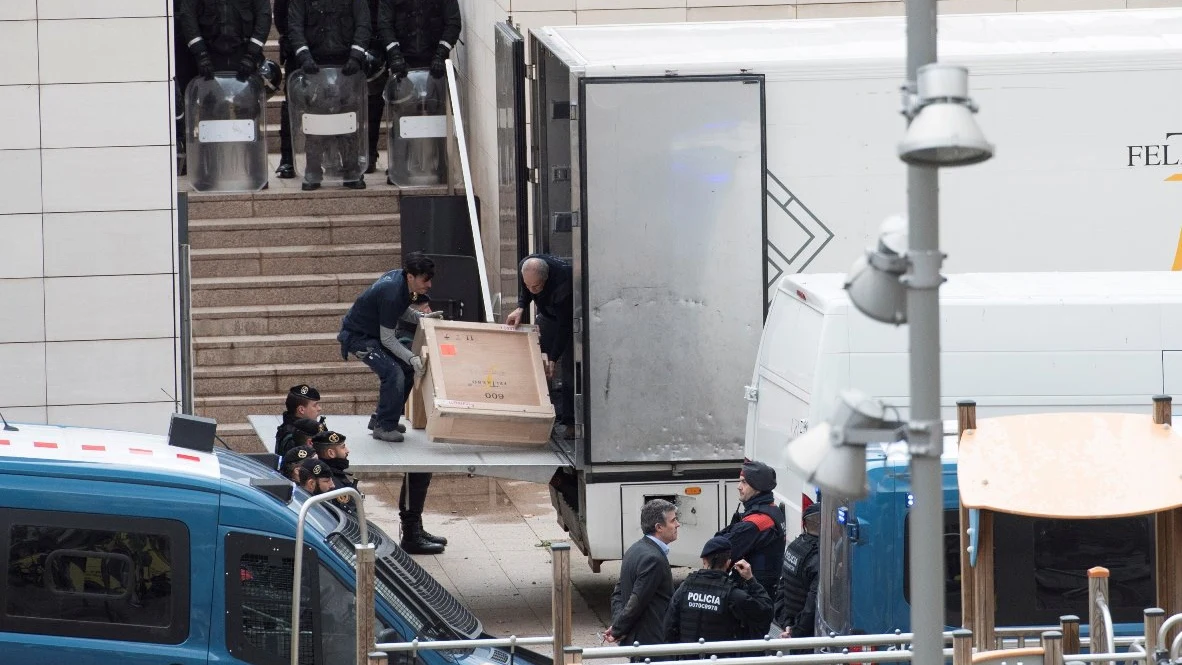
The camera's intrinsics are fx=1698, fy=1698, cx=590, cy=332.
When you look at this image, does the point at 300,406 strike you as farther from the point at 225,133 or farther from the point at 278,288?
the point at 225,133

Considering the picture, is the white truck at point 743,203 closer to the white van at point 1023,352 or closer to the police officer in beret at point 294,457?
the police officer in beret at point 294,457

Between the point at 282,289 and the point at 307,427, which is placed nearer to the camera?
the point at 307,427

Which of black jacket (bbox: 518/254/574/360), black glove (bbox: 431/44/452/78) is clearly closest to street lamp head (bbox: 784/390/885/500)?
black jacket (bbox: 518/254/574/360)

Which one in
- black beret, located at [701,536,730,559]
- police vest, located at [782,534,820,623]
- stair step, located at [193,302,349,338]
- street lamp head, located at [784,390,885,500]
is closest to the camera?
street lamp head, located at [784,390,885,500]

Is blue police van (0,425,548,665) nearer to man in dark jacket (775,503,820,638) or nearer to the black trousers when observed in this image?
man in dark jacket (775,503,820,638)

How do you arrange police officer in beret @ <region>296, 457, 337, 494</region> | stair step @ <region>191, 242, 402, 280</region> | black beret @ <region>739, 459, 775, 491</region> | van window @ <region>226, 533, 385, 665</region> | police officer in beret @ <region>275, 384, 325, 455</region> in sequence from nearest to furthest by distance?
van window @ <region>226, 533, 385, 665</region>, police officer in beret @ <region>296, 457, 337, 494</region>, black beret @ <region>739, 459, 775, 491</region>, police officer in beret @ <region>275, 384, 325, 455</region>, stair step @ <region>191, 242, 402, 280</region>

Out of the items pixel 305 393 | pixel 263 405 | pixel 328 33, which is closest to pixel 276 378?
pixel 263 405

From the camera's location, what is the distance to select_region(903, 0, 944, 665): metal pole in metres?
4.32

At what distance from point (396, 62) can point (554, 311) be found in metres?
6.76

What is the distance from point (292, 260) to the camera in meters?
17.1

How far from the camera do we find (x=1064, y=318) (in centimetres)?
905

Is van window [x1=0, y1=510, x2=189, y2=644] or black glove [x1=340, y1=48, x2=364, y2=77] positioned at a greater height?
black glove [x1=340, y1=48, x2=364, y2=77]

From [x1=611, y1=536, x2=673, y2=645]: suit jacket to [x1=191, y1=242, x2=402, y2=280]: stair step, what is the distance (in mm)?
8870

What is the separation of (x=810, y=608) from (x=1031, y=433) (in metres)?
2.06
